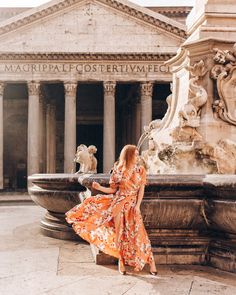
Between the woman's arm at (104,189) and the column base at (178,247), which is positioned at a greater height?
the woman's arm at (104,189)

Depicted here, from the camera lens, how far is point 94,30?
92.8ft

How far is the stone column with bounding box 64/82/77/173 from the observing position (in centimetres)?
2738

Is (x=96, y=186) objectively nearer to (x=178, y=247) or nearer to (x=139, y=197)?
(x=139, y=197)

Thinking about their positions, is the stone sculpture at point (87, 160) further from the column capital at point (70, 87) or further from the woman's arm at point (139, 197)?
the column capital at point (70, 87)

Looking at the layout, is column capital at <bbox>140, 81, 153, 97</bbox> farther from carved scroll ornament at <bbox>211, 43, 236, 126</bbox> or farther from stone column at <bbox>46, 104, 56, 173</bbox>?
carved scroll ornament at <bbox>211, 43, 236, 126</bbox>

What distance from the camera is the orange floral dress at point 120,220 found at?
382 cm

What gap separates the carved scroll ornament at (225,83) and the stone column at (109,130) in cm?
2212

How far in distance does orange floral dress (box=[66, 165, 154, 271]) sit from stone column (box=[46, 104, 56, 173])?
3008 cm

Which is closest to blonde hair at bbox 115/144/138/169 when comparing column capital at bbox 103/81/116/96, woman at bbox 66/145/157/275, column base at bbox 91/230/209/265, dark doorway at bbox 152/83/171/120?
woman at bbox 66/145/157/275

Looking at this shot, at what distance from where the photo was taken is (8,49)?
27.6m

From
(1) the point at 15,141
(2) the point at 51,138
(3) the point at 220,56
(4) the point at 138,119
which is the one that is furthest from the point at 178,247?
(1) the point at 15,141

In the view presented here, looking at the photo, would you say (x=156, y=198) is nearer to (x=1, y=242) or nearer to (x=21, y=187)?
(x=1, y=242)

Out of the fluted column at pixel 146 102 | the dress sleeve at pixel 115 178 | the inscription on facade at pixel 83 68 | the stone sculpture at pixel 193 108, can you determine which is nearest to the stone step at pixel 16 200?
the inscription on facade at pixel 83 68

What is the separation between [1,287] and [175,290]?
130 centimetres
